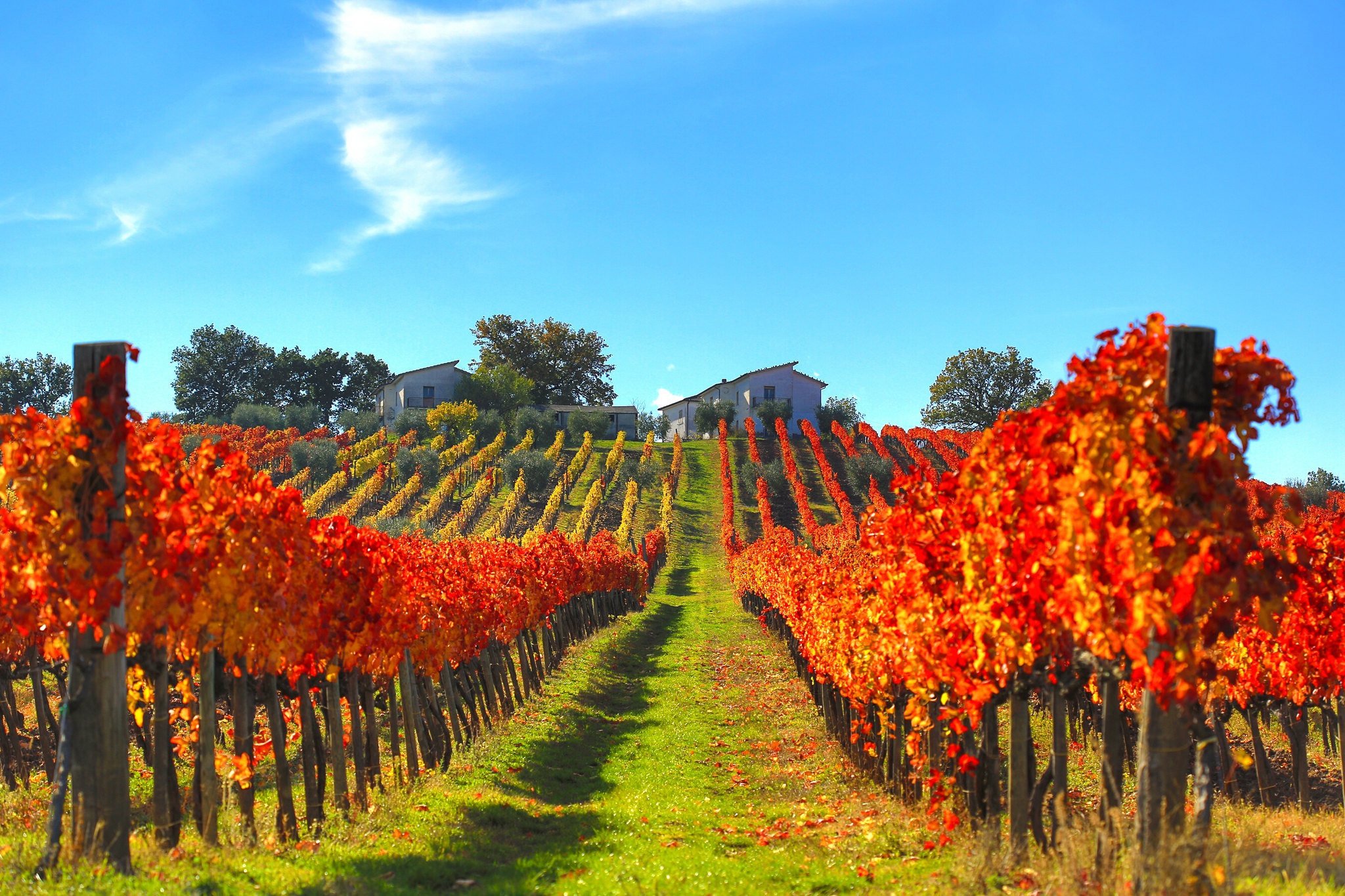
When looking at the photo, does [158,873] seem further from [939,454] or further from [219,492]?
[939,454]

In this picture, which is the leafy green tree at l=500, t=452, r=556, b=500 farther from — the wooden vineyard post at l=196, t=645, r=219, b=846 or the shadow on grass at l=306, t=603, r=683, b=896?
the wooden vineyard post at l=196, t=645, r=219, b=846

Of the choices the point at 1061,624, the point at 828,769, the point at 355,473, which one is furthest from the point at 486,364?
the point at 1061,624

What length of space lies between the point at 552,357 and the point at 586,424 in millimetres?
25134

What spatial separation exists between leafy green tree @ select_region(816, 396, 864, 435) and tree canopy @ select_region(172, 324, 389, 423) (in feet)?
187

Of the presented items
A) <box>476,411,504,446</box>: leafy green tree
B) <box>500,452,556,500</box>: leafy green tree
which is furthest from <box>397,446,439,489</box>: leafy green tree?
<box>476,411,504,446</box>: leafy green tree

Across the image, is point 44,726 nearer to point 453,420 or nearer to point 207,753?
point 207,753

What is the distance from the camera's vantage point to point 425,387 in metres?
102

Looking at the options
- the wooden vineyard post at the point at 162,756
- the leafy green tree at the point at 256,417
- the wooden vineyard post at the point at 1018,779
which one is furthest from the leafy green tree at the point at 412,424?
the wooden vineyard post at the point at 1018,779

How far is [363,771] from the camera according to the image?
12336 mm

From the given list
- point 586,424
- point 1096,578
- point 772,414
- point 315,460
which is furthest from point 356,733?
point 772,414

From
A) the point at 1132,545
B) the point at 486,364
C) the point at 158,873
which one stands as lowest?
the point at 158,873

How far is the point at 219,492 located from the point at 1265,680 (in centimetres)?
1520

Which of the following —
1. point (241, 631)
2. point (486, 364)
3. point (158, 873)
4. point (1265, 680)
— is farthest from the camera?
point (486, 364)

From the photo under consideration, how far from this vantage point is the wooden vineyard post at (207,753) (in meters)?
8.79
